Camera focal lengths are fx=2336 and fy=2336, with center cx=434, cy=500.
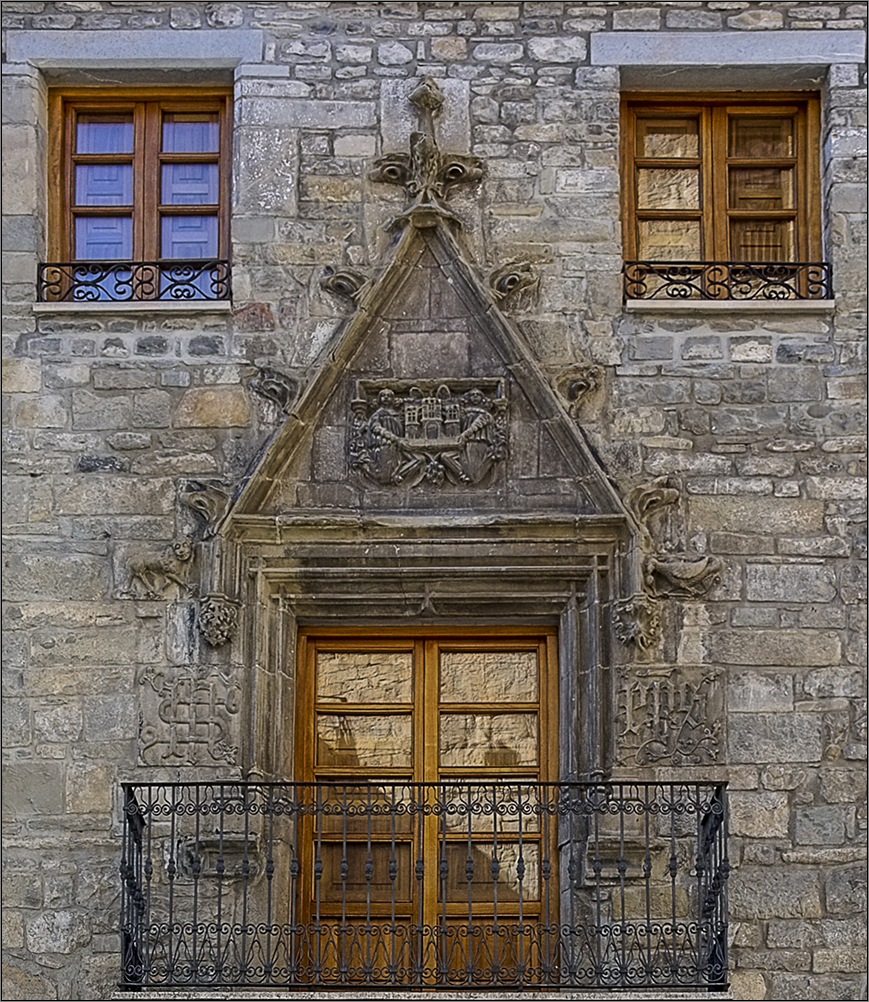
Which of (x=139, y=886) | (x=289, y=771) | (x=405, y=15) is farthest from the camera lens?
(x=405, y=15)

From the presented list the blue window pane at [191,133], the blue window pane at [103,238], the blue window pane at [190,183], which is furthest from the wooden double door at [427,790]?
the blue window pane at [191,133]

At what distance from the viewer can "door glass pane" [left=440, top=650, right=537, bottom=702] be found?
388 inches

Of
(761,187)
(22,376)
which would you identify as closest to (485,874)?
(22,376)

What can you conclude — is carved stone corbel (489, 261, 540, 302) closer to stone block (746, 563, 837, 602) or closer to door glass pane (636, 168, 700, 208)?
door glass pane (636, 168, 700, 208)

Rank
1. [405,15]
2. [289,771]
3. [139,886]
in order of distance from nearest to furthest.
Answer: [139,886] → [289,771] → [405,15]

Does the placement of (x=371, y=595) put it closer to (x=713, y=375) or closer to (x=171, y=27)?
(x=713, y=375)

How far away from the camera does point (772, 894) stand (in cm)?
Result: 936

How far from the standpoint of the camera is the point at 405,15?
10461mm

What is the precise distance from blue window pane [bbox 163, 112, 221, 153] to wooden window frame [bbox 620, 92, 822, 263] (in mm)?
1844

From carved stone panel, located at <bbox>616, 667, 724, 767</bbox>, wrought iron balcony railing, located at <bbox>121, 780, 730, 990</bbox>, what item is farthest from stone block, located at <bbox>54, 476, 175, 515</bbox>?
carved stone panel, located at <bbox>616, 667, 724, 767</bbox>

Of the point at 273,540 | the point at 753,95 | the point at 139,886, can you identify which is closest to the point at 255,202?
the point at 273,540

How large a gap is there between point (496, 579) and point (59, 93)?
3.03m

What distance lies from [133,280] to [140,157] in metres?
0.61

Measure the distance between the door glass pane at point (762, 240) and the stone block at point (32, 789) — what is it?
3738 mm
